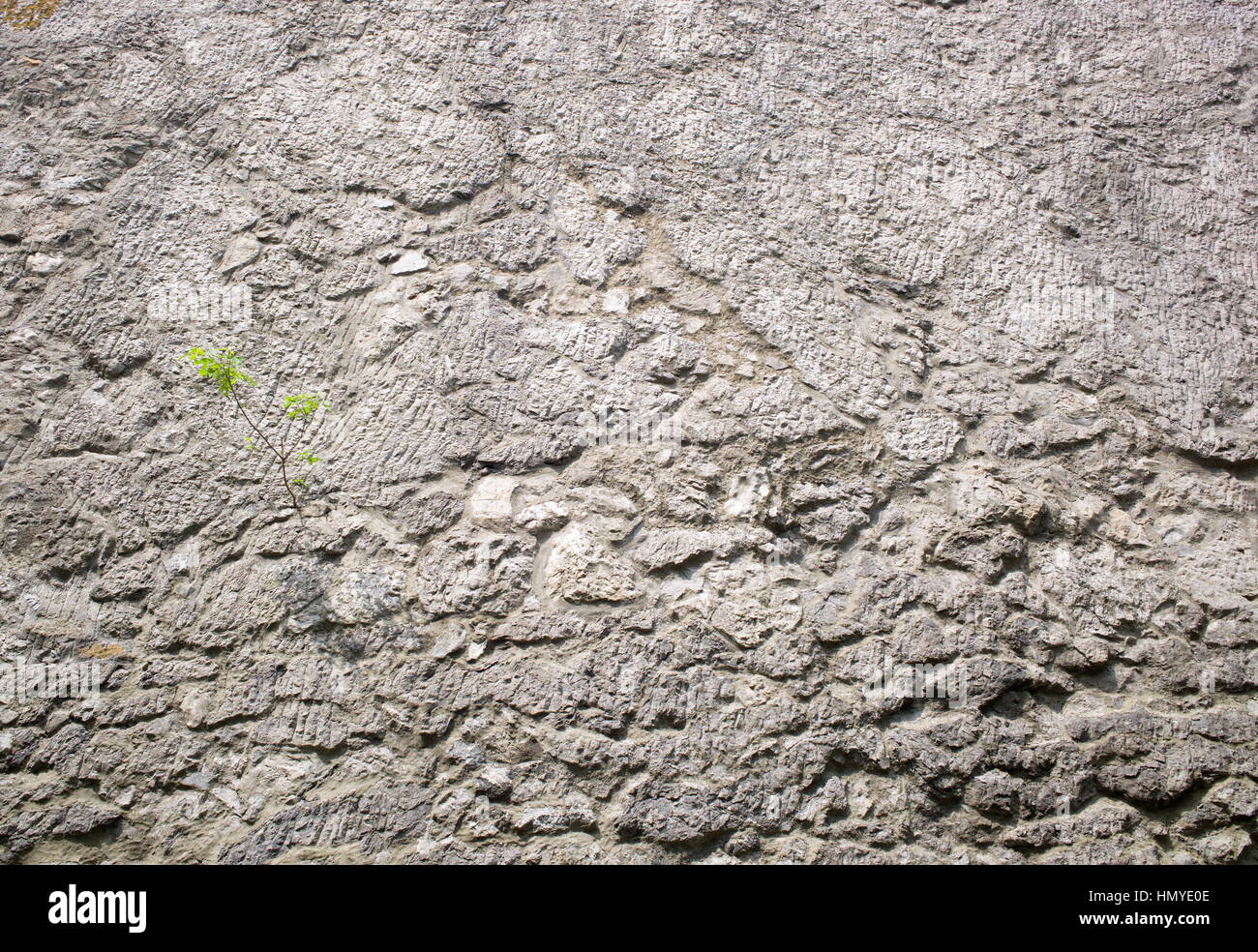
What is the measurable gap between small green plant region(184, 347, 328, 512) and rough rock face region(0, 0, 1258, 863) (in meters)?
0.06

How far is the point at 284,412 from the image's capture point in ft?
7.05

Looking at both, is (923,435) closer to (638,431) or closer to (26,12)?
(638,431)

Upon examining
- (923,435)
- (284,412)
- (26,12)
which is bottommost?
(923,435)

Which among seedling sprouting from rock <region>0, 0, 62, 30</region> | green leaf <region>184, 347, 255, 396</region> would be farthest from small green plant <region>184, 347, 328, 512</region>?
seedling sprouting from rock <region>0, 0, 62, 30</region>

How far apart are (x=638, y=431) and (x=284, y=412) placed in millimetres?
929

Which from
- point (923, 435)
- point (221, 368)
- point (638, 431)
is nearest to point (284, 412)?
point (221, 368)

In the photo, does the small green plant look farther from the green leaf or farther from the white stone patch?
the white stone patch

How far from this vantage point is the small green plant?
204cm

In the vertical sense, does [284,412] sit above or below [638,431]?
above

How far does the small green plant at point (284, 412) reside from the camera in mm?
2037

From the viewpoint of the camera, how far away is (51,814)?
1752 millimetres

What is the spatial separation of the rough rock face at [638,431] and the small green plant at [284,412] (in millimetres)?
58

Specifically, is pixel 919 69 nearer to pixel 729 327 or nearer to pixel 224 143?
pixel 729 327

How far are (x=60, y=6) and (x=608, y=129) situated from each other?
6.14ft
